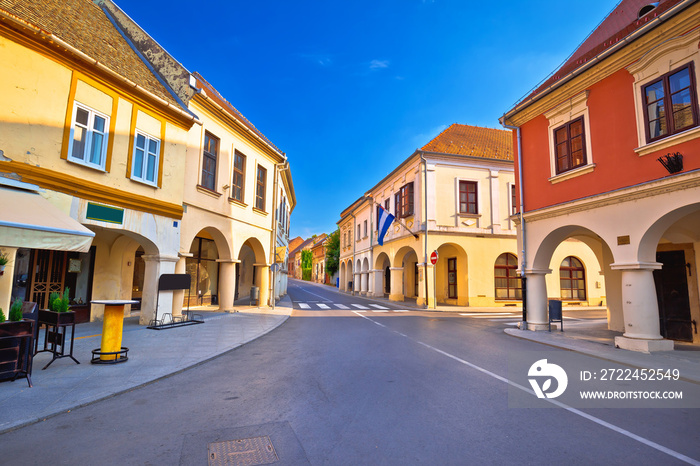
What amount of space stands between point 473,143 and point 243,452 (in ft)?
83.0

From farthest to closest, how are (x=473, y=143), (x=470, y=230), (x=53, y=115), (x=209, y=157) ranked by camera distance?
(x=473, y=143)
(x=470, y=230)
(x=209, y=157)
(x=53, y=115)

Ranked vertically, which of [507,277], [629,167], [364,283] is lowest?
[364,283]

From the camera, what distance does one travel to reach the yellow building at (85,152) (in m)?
7.77

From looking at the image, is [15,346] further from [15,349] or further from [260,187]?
[260,187]

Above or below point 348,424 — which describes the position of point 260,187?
above

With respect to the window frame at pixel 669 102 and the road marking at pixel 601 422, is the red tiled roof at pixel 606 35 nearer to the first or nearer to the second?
the window frame at pixel 669 102

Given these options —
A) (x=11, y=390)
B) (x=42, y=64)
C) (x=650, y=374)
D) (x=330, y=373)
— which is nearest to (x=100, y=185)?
(x=42, y=64)

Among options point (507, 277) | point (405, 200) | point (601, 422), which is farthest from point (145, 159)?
point (507, 277)

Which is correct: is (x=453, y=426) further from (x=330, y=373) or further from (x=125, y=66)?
(x=125, y=66)

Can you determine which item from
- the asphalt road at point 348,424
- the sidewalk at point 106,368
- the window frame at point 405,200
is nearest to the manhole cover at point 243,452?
the asphalt road at point 348,424

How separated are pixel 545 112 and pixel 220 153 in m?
12.8

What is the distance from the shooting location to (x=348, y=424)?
4039 millimetres

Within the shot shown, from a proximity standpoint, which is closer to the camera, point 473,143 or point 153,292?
point 153,292

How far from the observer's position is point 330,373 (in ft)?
20.7
